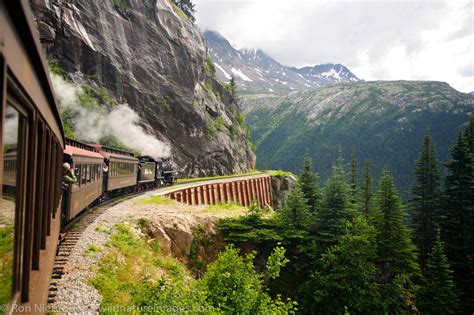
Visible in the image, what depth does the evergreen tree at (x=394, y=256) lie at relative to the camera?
2134 cm

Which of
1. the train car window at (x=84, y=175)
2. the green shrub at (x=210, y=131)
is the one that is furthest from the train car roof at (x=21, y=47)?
the green shrub at (x=210, y=131)

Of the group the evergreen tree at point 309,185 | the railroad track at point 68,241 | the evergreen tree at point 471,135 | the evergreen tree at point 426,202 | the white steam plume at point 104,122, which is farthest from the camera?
the white steam plume at point 104,122

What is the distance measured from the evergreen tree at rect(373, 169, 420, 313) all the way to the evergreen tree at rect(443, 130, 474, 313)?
5.66m

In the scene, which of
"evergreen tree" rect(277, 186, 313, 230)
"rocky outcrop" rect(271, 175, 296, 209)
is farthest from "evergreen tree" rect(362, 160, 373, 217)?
"rocky outcrop" rect(271, 175, 296, 209)

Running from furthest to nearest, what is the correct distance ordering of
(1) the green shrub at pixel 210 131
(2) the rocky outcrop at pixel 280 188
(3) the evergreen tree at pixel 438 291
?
(2) the rocky outcrop at pixel 280 188 → (1) the green shrub at pixel 210 131 → (3) the evergreen tree at pixel 438 291

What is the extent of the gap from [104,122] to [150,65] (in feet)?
48.8

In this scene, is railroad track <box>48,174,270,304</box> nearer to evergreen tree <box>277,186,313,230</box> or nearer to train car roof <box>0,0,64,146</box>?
train car roof <box>0,0,64,146</box>

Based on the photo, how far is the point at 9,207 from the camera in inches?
112

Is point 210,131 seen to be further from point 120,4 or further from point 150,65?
point 120,4

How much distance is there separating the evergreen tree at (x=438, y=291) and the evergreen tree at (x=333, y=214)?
260 inches

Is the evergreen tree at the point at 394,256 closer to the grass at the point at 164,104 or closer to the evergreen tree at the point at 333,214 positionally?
the evergreen tree at the point at 333,214

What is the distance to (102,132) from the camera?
44.0 m

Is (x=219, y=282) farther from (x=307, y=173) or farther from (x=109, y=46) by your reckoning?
(x=109, y=46)

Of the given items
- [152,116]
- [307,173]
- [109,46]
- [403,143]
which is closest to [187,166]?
[152,116]
